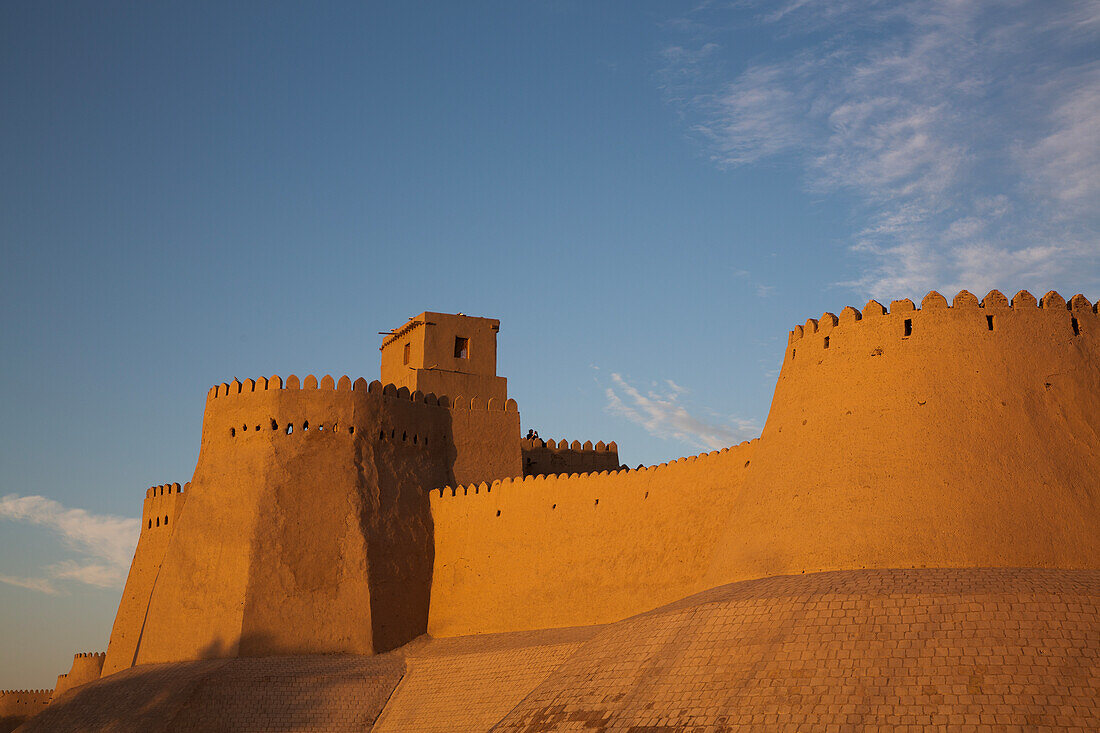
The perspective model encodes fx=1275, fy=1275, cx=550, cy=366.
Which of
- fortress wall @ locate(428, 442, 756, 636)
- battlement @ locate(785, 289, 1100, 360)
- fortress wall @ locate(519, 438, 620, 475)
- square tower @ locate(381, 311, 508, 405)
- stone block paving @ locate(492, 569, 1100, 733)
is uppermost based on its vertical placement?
square tower @ locate(381, 311, 508, 405)

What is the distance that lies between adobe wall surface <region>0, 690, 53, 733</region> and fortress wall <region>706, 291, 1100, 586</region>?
2620 cm

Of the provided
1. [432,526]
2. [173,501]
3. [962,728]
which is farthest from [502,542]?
[962,728]

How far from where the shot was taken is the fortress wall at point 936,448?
16.6 meters

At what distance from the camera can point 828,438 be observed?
18.5 m

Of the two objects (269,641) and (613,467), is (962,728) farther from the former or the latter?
(613,467)

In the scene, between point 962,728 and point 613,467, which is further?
point 613,467

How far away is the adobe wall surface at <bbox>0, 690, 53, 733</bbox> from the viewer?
37656 millimetres

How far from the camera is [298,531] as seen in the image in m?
26.0

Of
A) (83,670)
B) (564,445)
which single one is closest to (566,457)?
(564,445)

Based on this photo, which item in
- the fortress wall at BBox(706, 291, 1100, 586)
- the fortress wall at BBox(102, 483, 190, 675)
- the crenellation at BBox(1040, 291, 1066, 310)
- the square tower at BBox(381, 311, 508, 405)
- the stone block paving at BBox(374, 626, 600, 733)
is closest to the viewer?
the fortress wall at BBox(706, 291, 1100, 586)

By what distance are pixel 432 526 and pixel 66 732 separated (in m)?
8.23

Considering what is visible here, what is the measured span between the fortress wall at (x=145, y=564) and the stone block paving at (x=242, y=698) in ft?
15.0

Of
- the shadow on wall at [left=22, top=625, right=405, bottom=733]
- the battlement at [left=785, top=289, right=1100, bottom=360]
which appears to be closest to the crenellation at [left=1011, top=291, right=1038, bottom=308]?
the battlement at [left=785, top=289, right=1100, bottom=360]

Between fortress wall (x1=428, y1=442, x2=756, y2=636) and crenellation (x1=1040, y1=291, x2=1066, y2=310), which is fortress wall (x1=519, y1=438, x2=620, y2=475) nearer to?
fortress wall (x1=428, y1=442, x2=756, y2=636)
